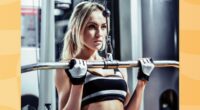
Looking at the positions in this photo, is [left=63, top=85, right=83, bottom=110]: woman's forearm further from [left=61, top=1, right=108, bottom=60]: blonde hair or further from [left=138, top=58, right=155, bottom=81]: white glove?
[left=138, top=58, right=155, bottom=81]: white glove

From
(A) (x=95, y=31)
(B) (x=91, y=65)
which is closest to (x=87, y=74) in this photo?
(B) (x=91, y=65)

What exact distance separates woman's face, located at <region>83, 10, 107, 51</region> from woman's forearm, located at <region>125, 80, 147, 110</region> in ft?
0.68

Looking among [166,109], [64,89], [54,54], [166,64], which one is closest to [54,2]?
[54,54]

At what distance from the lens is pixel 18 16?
129cm

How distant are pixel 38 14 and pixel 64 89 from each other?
0.89 ft

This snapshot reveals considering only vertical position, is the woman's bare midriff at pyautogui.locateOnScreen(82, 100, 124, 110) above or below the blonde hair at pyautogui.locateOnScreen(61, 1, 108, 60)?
below

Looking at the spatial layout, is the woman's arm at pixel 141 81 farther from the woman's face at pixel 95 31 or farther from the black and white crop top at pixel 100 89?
the woman's face at pixel 95 31

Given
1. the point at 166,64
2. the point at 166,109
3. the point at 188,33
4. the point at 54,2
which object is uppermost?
the point at 54,2

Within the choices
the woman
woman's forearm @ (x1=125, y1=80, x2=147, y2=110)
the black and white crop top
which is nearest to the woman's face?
the woman

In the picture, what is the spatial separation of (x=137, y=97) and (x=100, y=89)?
0.51 ft

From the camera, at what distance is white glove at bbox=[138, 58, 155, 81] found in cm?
140

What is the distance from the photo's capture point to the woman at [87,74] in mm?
Answer: 1307

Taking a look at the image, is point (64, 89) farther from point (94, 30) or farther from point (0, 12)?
point (0, 12)

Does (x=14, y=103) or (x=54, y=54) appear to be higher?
(x=54, y=54)
